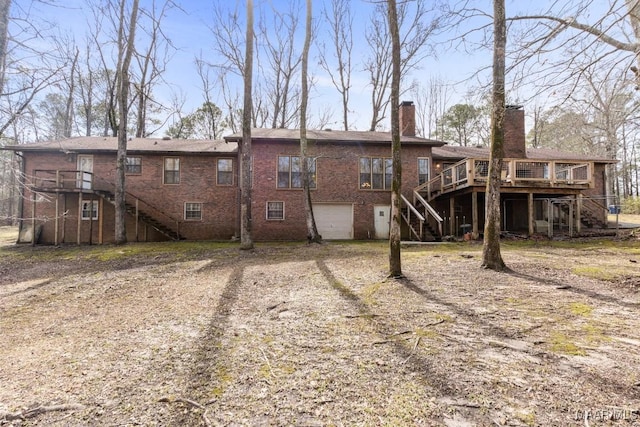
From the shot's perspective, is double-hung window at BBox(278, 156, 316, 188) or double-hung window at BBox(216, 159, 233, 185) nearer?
double-hung window at BBox(278, 156, 316, 188)

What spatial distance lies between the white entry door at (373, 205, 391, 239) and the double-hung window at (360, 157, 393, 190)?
1153 millimetres

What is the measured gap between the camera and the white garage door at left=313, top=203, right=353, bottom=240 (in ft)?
52.7

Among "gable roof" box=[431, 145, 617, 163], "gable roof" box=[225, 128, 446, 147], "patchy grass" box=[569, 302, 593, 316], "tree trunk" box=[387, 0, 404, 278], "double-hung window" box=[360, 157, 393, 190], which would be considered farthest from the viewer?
"gable roof" box=[431, 145, 617, 163]

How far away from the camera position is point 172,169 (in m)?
16.5

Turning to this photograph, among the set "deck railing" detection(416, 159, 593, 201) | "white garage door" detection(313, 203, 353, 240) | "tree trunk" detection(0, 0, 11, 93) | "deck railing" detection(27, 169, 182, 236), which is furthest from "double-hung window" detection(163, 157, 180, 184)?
"deck railing" detection(416, 159, 593, 201)

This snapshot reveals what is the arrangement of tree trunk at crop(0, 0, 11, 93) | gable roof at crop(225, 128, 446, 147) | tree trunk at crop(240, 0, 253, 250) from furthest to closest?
gable roof at crop(225, 128, 446, 147) → tree trunk at crop(240, 0, 253, 250) → tree trunk at crop(0, 0, 11, 93)

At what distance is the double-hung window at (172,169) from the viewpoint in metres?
16.4

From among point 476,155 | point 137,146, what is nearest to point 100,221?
point 137,146

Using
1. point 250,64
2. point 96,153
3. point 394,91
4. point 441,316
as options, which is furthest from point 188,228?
point 441,316

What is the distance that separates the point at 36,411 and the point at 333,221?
46.6 feet

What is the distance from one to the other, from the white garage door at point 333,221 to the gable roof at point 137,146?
19.3ft

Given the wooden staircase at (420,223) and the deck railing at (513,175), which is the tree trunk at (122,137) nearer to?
the wooden staircase at (420,223)

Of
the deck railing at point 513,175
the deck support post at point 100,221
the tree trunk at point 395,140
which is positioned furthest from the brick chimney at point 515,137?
the deck support post at point 100,221

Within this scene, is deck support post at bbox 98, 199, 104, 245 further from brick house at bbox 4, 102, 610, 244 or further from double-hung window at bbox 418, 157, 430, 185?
double-hung window at bbox 418, 157, 430, 185
